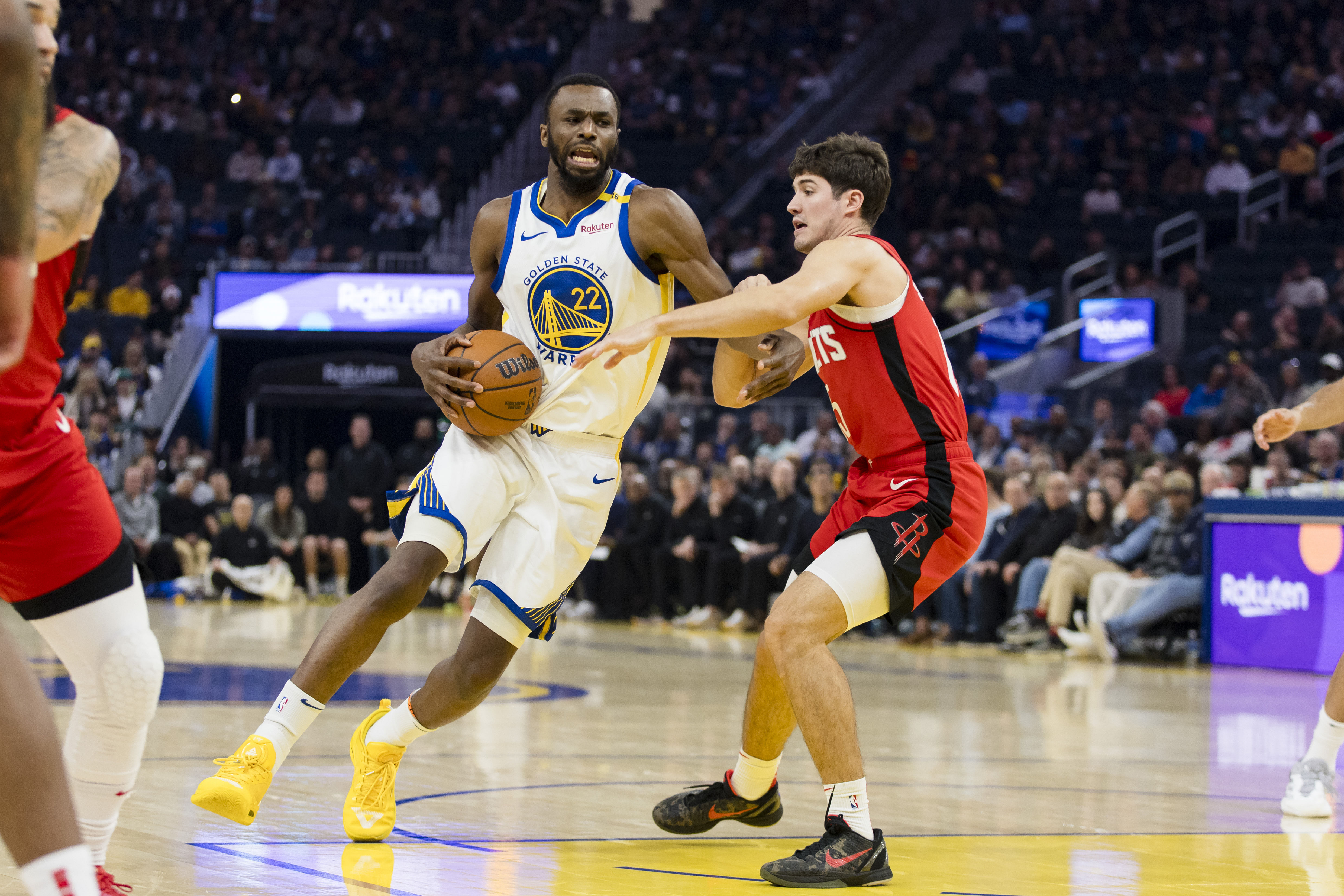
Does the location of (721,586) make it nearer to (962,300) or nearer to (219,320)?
(962,300)

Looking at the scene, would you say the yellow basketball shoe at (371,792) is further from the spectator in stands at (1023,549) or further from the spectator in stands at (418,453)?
the spectator in stands at (418,453)

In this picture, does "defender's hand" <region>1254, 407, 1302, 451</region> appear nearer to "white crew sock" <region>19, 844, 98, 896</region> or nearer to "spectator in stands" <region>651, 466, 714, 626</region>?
"white crew sock" <region>19, 844, 98, 896</region>

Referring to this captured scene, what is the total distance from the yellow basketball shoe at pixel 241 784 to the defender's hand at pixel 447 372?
107cm

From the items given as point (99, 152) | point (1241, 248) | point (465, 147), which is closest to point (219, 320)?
point (465, 147)

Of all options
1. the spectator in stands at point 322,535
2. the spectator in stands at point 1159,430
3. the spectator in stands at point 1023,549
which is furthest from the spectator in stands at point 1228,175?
the spectator in stands at point 322,535

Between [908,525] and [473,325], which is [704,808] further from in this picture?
[473,325]

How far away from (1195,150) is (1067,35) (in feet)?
13.7

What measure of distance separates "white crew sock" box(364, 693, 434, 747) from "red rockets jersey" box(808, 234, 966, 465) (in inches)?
61.1

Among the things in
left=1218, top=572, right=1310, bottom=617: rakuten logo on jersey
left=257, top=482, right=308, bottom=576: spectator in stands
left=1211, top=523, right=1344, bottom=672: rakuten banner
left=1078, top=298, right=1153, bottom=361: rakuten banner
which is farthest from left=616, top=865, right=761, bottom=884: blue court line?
left=1078, top=298, right=1153, bottom=361: rakuten banner

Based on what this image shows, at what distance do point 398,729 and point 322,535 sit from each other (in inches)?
542

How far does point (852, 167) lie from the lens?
4.70m

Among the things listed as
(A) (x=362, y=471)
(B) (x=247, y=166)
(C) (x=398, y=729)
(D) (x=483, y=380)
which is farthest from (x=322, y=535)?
(D) (x=483, y=380)

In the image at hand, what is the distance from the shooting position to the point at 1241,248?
795 inches

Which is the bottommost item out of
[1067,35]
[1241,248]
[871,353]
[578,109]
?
[871,353]
